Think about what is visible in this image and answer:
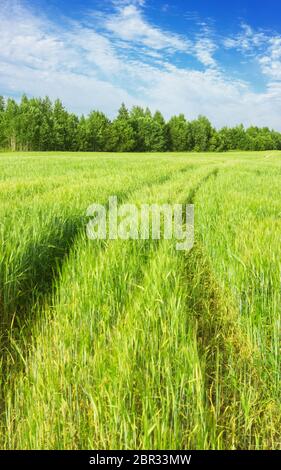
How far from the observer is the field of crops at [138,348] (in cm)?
140

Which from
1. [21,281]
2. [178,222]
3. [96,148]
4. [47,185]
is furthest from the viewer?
[96,148]

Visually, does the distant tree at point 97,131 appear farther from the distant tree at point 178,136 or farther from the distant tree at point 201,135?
the distant tree at point 201,135

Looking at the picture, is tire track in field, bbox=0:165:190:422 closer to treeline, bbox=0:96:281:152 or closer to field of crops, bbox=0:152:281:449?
field of crops, bbox=0:152:281:449

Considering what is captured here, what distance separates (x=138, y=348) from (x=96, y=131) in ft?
241

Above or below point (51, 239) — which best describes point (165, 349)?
below

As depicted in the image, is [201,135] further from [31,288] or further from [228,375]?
[228,375]

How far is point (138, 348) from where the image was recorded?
5.69 ft

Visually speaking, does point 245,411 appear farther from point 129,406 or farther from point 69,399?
point 69,399

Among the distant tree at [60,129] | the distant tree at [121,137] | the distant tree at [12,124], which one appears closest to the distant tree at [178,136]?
the distant tree at [121,137]

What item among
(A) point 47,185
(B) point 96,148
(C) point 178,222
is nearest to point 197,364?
(C) point 178,222

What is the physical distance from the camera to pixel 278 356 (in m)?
1.79

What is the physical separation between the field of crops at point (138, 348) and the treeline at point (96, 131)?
66.8 m

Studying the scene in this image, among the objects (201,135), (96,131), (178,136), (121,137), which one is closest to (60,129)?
(96,131)

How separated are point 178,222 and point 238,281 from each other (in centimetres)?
279
